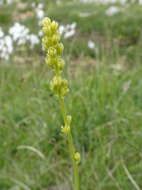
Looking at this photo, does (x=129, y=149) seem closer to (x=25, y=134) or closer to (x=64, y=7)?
(x=25, y=134)

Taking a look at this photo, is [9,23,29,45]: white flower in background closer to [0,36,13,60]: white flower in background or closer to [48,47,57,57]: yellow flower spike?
[0,36,13,60]: white flower in background

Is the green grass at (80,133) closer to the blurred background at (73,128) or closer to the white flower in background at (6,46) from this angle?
the blurred background at (73,128)

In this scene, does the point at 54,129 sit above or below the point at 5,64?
below

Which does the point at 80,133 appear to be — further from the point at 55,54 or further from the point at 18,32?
the point at 55,54

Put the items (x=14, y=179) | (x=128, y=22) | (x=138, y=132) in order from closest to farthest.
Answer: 1. (x=14, y=179)
2. (x=138, y=132)
3. (x=128, y=22)

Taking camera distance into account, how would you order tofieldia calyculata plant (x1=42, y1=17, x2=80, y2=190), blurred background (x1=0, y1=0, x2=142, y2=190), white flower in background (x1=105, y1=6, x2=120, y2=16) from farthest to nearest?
white flower in background (x1=105, y1=6, x2=120, y2=16)
blurred background (x1=0, y1=0, x2=142, y2=190)
tofieldia calyculata plant (x1=42, y1=17, x2=80, y2=190)

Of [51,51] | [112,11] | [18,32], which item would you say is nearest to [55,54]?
[51,51]

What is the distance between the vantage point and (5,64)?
16.6 feet

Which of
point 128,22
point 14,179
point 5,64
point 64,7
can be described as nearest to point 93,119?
point 14,179

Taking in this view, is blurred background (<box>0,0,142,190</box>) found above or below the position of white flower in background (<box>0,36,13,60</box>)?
below

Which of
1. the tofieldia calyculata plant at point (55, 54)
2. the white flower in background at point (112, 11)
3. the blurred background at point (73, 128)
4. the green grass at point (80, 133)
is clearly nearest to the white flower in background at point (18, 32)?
the blurred background at point (73, 128)

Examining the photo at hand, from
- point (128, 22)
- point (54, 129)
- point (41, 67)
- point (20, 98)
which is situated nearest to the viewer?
point (54, 129)

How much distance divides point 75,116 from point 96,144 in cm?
30

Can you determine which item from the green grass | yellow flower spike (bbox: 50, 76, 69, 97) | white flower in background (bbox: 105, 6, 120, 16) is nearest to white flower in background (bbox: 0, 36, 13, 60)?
the green grass
